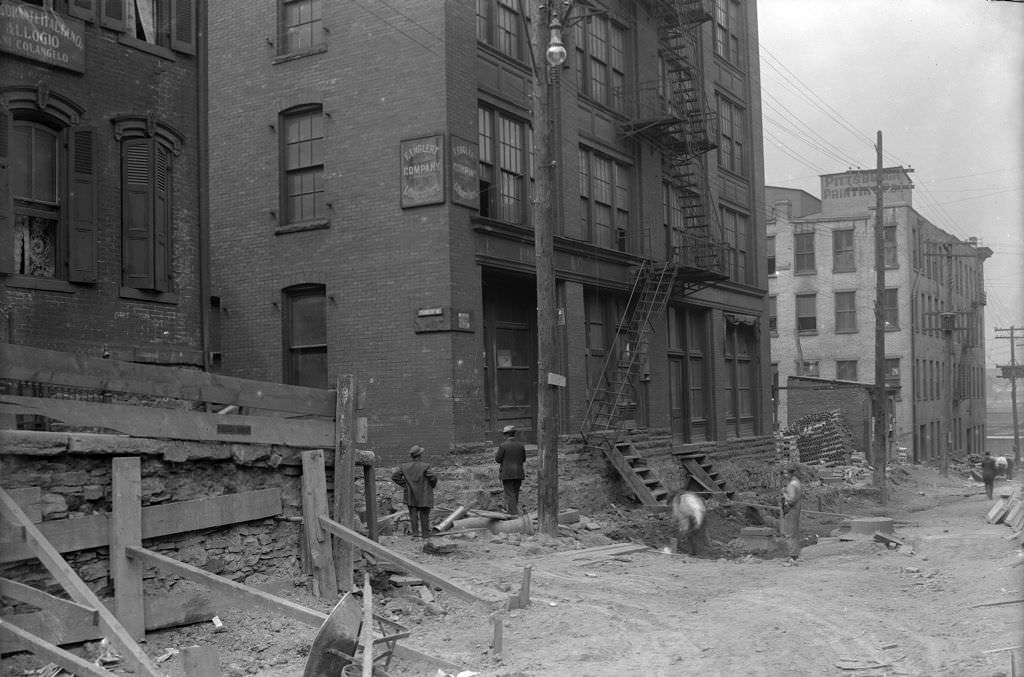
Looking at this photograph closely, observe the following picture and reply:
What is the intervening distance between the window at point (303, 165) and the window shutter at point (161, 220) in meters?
4.84

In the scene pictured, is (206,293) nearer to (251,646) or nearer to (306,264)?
(306,264)

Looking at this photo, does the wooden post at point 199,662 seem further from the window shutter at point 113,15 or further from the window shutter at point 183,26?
the window shutter at point 183,26

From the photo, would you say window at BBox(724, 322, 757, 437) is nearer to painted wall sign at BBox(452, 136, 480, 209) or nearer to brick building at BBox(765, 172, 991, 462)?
painted wall sign at BBox(452, 136, 480, 209)

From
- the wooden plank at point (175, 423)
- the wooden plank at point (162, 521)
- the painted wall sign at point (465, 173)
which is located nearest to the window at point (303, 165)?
the painted wall sign at point (465, 173)

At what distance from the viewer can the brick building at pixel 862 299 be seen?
54062 mm

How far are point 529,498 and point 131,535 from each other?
11.9 m

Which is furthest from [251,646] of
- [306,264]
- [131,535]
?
[306,264]

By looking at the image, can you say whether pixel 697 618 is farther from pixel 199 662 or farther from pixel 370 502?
pixel 199 662

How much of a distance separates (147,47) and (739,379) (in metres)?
23.0

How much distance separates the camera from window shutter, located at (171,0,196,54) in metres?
15.8

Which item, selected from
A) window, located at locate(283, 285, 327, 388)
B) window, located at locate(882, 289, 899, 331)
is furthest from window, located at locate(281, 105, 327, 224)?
window, located at locate(882, 289, 899, 331)

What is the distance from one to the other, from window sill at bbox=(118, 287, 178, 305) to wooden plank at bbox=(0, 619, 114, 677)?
8.08 m

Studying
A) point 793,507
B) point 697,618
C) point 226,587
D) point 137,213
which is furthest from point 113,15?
point 793,507

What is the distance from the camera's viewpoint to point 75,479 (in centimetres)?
860
